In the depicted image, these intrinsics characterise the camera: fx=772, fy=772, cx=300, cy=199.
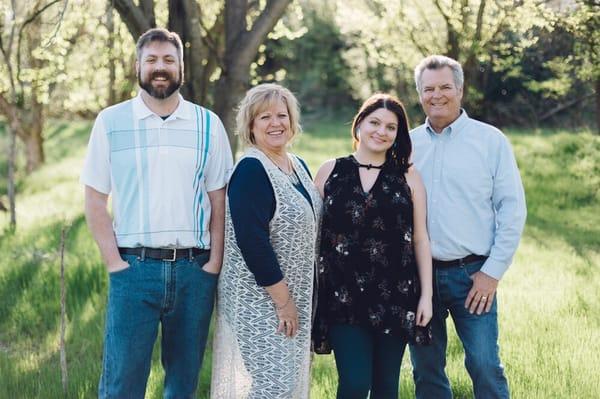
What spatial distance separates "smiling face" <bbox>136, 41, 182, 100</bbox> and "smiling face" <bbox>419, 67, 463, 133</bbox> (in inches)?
51.5

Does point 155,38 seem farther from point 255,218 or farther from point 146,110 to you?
point 255,218

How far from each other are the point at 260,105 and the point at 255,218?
56 cm

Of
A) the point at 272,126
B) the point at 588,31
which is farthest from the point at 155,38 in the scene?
the point at 588,31

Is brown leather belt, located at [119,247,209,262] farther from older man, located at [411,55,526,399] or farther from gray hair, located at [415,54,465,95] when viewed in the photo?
gray hair, located at [415,54,465,95]

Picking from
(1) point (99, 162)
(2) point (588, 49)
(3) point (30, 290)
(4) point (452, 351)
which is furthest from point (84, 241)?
(2) point (588, 49)

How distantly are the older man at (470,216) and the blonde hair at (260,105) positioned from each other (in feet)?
2.54

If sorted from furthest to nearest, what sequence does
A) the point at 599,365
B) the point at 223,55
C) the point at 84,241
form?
the point at 84,241 → the point at 223,55 → the point at 599,365

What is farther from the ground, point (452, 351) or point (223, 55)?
point (223, 55)

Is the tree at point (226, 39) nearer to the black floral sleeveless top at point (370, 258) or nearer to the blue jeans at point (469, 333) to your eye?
the black floral sleeveless top at point (370, 258)

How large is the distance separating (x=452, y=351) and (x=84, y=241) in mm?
5406

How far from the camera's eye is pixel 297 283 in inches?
148

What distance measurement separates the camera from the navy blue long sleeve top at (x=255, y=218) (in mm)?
3566

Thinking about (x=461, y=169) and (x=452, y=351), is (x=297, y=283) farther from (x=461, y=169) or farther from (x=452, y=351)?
(x=452, y=351)

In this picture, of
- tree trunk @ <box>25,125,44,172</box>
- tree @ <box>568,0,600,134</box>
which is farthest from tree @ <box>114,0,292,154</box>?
tree trunk @ <box>25,125,44,172</box>
